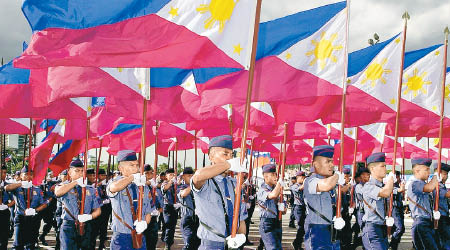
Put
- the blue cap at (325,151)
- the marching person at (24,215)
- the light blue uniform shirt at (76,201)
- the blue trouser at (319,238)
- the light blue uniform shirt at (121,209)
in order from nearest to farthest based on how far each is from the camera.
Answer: the light blue uniform shirt at (121,209)
the blue trouser at (319,238)
the blue cap at (325,151)
the light blue uniform shirt at (76,201)
the marching person at (24,215)

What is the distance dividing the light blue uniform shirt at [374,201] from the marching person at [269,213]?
1.70 metres

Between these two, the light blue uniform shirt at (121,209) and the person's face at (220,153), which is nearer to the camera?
the person's face at (220,153)

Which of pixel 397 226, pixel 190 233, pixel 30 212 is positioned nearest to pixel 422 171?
pixel 397 226

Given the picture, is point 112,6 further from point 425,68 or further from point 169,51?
point 425,68

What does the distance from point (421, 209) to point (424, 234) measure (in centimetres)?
44

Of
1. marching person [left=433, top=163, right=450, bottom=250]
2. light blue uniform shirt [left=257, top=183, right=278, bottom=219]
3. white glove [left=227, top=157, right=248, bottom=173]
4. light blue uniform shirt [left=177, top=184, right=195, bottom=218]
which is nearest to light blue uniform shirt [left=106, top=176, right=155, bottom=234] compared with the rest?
white glove [left=227, top=157, right=248, bottom=173]

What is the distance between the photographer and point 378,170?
7.55 metres

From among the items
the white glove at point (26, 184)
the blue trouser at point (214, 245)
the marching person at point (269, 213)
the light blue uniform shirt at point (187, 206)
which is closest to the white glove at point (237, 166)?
the blue trouser at point (214, 245)

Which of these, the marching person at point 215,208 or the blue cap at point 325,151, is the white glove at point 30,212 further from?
the blue cap at point 325,151

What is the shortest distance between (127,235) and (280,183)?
10.8 feet

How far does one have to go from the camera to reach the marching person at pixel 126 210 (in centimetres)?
603

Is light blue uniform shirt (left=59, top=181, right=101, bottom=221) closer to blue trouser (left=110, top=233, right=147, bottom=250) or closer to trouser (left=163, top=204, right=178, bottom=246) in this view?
blue trouser (left=110, top=233, right=147, bottom=250)

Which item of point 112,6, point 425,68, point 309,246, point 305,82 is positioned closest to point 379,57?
point 425,68

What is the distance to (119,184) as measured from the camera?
600cm
